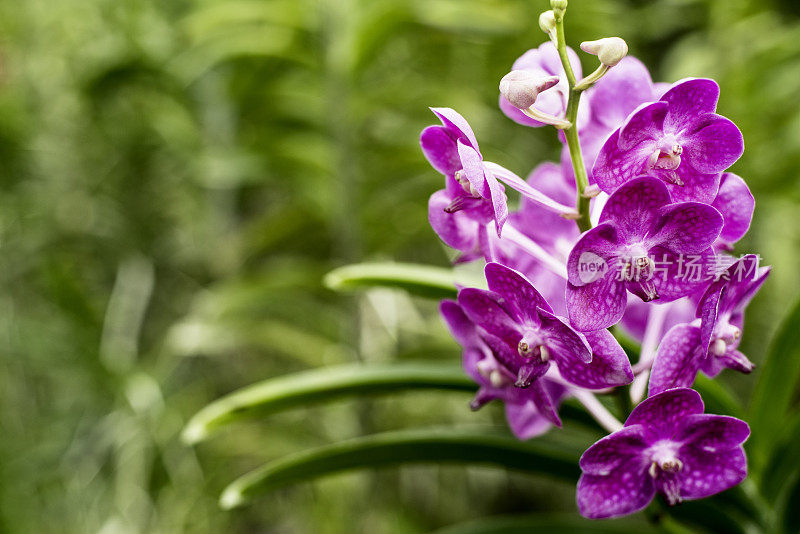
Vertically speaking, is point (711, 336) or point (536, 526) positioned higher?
point (711, 336)


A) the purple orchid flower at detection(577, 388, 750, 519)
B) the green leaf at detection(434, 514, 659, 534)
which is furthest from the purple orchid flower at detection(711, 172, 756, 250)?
the green leaf at detection(434, 514, 659, 534)

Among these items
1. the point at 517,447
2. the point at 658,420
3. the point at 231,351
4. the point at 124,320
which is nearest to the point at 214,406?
the point at 517,447

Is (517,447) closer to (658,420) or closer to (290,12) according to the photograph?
(658,420)

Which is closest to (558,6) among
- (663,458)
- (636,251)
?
(636,251)

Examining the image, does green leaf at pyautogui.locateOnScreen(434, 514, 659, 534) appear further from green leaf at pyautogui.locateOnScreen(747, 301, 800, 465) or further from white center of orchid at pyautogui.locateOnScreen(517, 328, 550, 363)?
white center of orchid at pyautogui.locateOnScreen(517, 328, 550, 363)

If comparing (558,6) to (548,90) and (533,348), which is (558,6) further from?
(533,348)

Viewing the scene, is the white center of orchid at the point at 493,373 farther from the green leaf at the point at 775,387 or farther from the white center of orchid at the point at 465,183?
the green leaf at the point at 775,387
